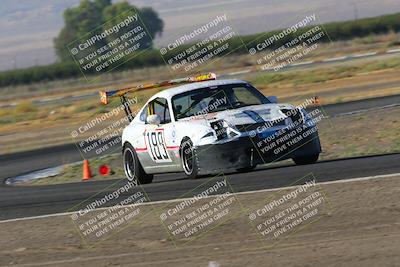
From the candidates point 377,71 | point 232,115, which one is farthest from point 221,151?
point 377,71

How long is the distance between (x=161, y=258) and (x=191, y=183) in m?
5.54

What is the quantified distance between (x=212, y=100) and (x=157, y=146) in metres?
1.13

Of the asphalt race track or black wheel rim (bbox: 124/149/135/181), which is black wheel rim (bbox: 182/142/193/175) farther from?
black wheel rim (bbox: 124/149/135/181)

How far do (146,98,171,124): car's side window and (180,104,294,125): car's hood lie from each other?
68 cm

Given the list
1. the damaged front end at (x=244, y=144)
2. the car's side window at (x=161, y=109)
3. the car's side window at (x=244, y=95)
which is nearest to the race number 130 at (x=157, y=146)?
the car's side window at (x=161, y=109)

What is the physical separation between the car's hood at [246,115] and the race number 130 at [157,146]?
645 mm

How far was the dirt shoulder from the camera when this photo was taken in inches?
297

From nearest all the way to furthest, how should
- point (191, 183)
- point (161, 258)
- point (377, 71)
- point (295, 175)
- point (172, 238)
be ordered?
point (161, 258)
point (172, 238)
point (295, 175)
point (191, 183)
point (377, 71)

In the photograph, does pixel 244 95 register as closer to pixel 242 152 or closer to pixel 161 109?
pixel 161 109

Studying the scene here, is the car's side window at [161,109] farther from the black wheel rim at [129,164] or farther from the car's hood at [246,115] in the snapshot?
the black wheel rim at [129,164]

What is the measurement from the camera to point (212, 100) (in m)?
14.2

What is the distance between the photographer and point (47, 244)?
9586 mm

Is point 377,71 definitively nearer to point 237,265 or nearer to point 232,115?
point 232,115

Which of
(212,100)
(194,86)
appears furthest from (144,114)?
(212,100)
